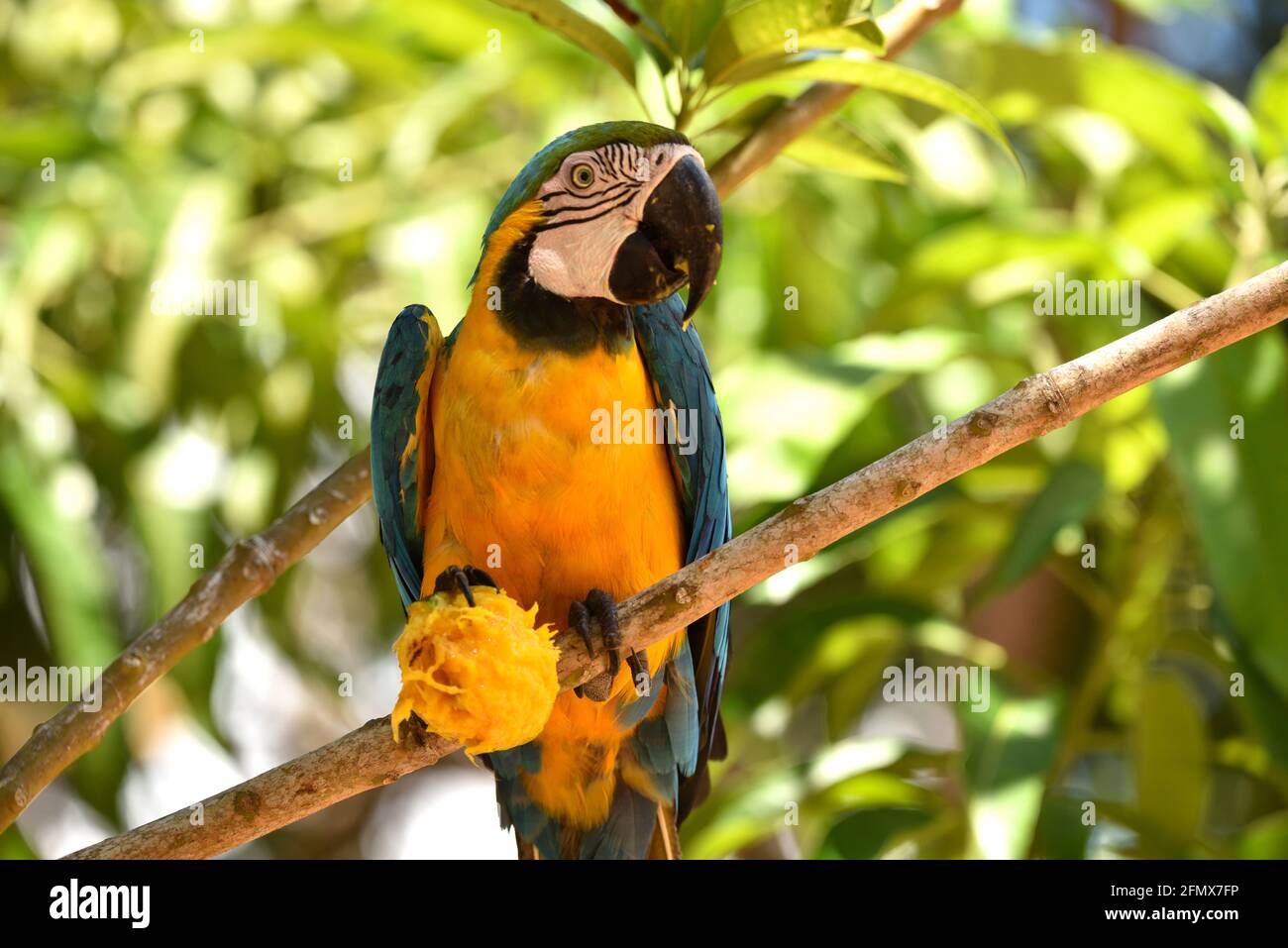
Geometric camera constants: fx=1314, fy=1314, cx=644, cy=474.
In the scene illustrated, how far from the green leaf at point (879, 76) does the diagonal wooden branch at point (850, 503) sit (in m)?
0.33

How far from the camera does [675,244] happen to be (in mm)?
1462

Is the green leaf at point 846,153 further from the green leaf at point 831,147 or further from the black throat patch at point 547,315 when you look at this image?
the black throat patch at point 547,315

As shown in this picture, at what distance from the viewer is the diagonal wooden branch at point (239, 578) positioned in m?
1.23

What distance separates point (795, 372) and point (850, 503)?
0.86 m

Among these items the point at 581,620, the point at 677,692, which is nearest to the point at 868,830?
the point at 677,692

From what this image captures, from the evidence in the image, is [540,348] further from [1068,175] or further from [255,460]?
[1068,175]

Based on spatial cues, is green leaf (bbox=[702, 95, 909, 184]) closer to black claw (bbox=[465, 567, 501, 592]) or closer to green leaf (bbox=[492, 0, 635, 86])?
green leaf (bbox=[492, 0, 635, 86])

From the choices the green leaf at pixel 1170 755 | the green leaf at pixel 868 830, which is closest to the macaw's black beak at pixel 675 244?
the green leaf at pixel 868 830

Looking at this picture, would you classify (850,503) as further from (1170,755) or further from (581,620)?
(1170,755)

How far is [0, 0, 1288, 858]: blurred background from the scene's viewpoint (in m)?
1.99

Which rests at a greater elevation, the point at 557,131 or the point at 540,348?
the point at 557,131

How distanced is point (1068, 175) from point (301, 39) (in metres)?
1.63

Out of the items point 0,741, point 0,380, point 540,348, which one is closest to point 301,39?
point 0,380

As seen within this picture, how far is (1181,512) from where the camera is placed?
2213mm
